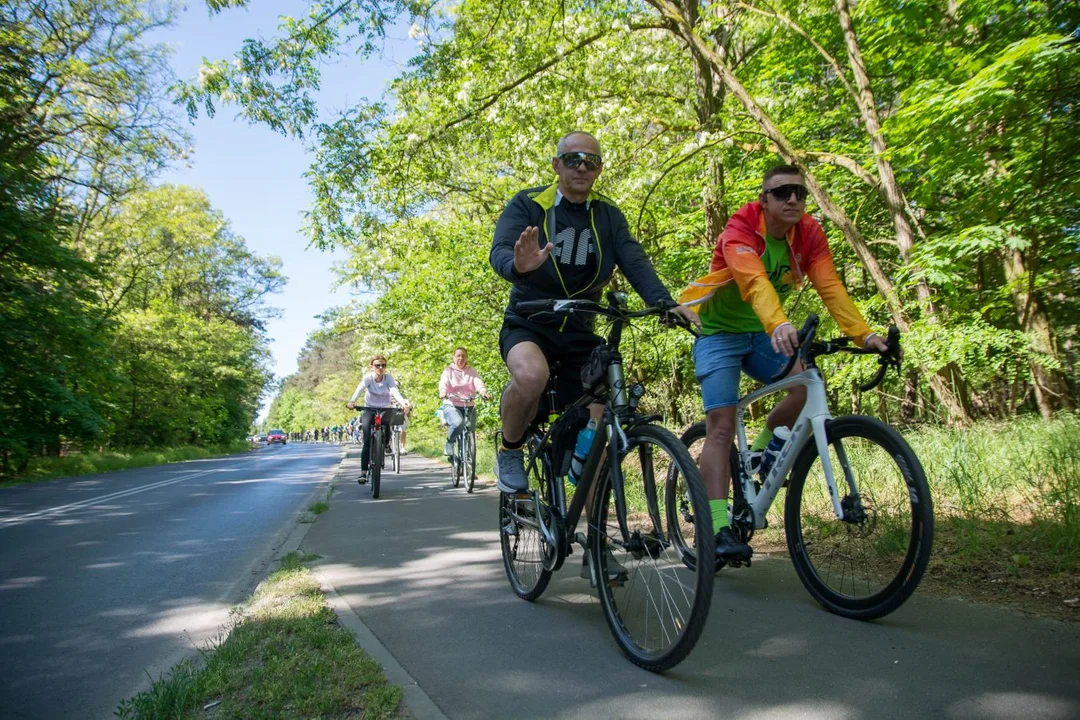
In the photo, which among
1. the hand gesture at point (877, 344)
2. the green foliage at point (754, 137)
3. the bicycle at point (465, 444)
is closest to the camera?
the hand gesture at point (877, 344)

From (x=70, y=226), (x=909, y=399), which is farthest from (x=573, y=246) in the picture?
(x=70, y=226)

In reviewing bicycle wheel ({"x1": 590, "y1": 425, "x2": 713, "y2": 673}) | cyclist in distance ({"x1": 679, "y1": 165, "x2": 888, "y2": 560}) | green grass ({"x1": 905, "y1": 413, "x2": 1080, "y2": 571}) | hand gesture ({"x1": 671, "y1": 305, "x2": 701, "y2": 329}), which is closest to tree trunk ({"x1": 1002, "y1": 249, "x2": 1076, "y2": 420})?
green grass ({"x1": 905, "y1": 413, "x2": 1080, "y2": 571})

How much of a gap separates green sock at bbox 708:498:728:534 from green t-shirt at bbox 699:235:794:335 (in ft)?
3.05

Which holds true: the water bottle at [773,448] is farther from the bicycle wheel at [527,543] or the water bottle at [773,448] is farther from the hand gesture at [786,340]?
the bicycle wheel at [527,543]

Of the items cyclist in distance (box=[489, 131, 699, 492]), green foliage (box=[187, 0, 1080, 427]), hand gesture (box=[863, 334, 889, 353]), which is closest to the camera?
hand gesture (box=[863, 334, 889, 353])

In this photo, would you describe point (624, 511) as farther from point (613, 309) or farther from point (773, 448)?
point (773, 448)

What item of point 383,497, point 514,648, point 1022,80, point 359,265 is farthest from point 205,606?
point 359,265

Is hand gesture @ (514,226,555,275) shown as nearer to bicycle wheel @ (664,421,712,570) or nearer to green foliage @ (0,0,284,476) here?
bicycle wheel @ (664,421,712,570)

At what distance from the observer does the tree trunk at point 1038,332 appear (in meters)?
7.37

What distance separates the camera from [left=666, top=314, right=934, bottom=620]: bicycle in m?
2.98

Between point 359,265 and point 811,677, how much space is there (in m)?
24.5

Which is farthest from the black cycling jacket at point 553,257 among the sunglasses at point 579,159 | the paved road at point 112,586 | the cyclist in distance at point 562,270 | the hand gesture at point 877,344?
the paved road at point 112,586

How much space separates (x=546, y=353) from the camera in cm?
370

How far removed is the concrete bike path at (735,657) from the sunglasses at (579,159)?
2.19 metres
